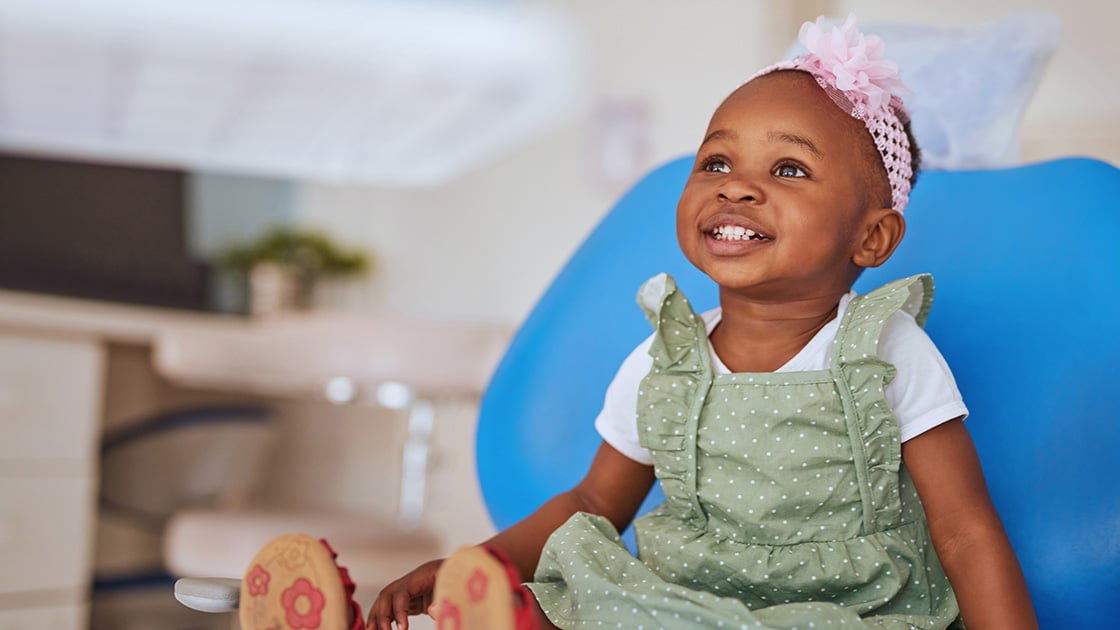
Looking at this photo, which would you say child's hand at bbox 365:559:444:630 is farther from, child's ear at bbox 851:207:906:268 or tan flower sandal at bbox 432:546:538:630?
child's ear at bbox 851:207:906:268

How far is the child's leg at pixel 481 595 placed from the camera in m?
0.53

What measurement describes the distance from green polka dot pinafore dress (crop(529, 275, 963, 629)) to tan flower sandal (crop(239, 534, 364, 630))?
0.13 m

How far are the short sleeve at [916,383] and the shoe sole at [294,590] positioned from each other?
1.20 ft

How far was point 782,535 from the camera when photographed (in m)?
0.76

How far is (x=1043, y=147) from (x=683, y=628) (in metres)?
1.09

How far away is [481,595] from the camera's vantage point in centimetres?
53

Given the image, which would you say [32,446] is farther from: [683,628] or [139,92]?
[683,628]

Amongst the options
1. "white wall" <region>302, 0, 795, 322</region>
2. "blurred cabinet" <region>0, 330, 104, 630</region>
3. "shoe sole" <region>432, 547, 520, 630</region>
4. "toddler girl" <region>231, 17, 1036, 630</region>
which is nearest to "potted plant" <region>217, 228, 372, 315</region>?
"white wall" <region>302, 0, 795, 322</region>

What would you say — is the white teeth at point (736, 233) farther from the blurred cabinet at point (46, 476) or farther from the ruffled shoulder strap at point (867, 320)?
the blurred cabinet at point (46, 476)

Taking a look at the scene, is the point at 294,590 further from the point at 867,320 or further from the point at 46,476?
the point at 46,476

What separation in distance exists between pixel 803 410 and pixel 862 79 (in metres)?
0.22

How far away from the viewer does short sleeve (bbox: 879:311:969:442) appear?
2.42ft

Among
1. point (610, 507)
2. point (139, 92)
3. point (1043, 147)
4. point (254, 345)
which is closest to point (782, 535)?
point (610, 507)

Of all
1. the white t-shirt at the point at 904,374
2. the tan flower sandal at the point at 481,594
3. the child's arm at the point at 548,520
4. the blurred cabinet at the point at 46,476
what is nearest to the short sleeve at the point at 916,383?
the white t-shirt at the point at 904,374
